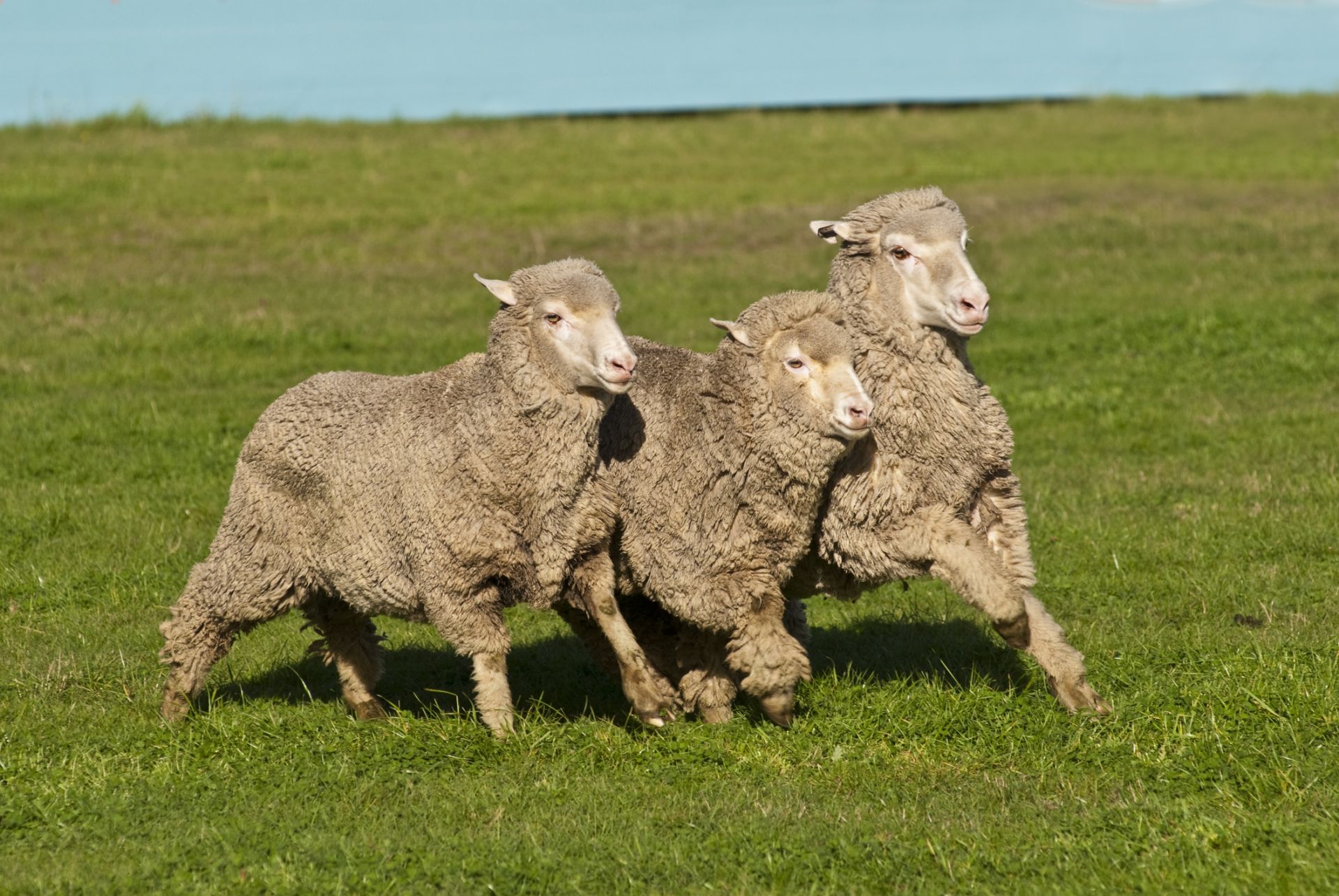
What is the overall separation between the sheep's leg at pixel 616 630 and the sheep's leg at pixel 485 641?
34cm

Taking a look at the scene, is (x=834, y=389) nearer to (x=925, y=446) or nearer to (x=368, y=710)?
(x=925, y=446)

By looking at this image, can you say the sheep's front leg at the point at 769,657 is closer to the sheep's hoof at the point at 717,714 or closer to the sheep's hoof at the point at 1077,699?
the sheep's hoof at the point at 717,714

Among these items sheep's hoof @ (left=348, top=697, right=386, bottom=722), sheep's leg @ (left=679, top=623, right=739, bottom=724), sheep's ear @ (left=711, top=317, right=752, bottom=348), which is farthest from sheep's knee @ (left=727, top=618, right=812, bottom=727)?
sheep's hoof @ (left=348, top=697, right=386, bottom=722)

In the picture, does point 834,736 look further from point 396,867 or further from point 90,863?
point 90,863

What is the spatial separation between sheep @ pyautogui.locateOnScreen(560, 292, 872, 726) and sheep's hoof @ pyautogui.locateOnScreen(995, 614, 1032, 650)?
0.85m

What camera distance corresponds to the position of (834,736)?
6680mm

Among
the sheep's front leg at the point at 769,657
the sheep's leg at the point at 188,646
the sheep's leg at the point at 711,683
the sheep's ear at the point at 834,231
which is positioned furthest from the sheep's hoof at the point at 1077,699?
the sheep's leg at the point at 188,646

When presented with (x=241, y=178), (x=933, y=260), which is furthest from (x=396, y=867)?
(x=241, y=178)

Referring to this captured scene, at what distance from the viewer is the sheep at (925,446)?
→ 6559mm

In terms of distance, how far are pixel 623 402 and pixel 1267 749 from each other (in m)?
3.10

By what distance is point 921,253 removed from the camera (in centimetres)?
670

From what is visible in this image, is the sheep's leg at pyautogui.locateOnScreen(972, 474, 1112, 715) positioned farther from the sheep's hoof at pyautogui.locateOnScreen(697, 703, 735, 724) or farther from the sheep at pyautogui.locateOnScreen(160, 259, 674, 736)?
the sheep at pyautogui.locateOnScreen(160, 259, 674, 736)

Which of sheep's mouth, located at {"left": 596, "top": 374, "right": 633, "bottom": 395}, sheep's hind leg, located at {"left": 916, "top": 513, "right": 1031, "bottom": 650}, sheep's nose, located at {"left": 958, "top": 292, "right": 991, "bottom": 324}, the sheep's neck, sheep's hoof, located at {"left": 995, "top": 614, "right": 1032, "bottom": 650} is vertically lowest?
sheep's hoof, located at {"left": 995, "top": 614, "right": 1032, "bottom": 650}

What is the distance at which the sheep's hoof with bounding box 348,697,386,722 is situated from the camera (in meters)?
7.51
